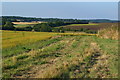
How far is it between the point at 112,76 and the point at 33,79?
314 cm

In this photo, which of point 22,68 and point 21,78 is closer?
point 21,78

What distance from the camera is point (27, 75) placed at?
26.2 ft

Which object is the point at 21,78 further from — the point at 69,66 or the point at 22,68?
the point at 69,66

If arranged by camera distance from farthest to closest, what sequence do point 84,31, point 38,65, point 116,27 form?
1. point 84,31
2. point 116,27
3. point 38,65

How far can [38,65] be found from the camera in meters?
9.96

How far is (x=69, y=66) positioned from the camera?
9.17 meters

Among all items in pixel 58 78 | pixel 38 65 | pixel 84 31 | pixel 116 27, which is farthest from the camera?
pixel 84 31

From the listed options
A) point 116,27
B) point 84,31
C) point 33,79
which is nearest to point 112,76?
point 33,79

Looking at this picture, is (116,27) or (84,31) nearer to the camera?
(116,27)

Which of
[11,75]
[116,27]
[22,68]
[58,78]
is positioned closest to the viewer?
[58,78]

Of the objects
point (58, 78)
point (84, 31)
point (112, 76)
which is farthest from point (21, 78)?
point (84, 31)

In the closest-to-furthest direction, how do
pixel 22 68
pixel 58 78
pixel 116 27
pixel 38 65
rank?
pixel 58 78
pixel 22 68
pixel 38 65
pixel 116 27

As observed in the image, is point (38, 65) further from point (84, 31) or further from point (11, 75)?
point (84, 31)

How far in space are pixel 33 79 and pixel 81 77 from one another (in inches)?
71.3
